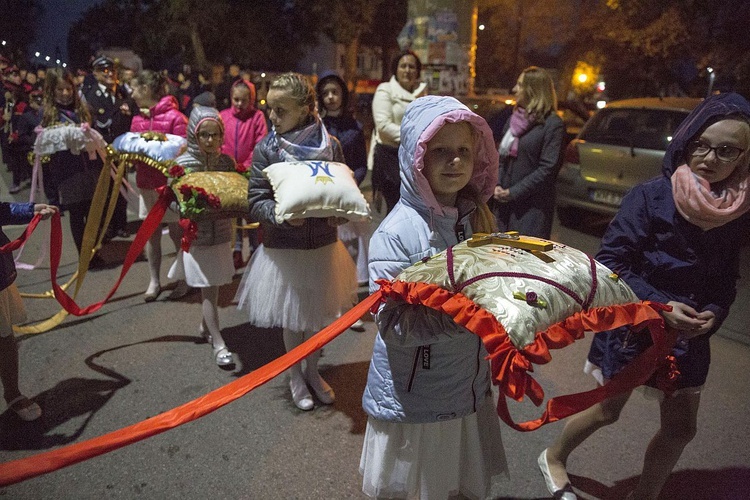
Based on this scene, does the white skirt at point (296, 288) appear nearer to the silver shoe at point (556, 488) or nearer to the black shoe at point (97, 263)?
the silver shoe at point (556, 488)

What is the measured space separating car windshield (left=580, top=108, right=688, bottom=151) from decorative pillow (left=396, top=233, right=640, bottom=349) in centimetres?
631

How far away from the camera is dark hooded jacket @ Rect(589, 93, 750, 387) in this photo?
86.6 inches

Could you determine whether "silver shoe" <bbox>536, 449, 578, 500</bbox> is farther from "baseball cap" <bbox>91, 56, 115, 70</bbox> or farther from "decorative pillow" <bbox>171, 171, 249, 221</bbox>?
"baseball cap" <bbox>91, 56, 115, 70</bbox>

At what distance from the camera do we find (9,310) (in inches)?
122

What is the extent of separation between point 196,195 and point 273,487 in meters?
1.83

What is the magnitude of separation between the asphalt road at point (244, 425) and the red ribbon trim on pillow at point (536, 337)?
44.3 inches

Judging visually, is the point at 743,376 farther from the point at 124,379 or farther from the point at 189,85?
the point at 189,85

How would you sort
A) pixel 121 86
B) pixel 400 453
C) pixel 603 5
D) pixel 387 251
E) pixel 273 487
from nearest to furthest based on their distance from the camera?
pixel 387 251 → pixel 400 453 → pixel 273 487 → pixel 121 86 → pixel 603 5

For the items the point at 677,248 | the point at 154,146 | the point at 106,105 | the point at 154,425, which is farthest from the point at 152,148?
the point at 677,248

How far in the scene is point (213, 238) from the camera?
4.00 metres

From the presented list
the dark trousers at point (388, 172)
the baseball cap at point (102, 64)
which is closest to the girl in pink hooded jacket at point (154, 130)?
the baseball cap at point (102, 64)

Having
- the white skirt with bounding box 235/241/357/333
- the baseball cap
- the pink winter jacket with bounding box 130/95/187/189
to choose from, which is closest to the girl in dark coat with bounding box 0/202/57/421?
the white skirt with bounding box 235/241/357/333

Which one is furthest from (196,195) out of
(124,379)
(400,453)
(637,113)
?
(637,113)

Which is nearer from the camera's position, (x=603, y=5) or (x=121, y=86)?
(x=121, y=86)
